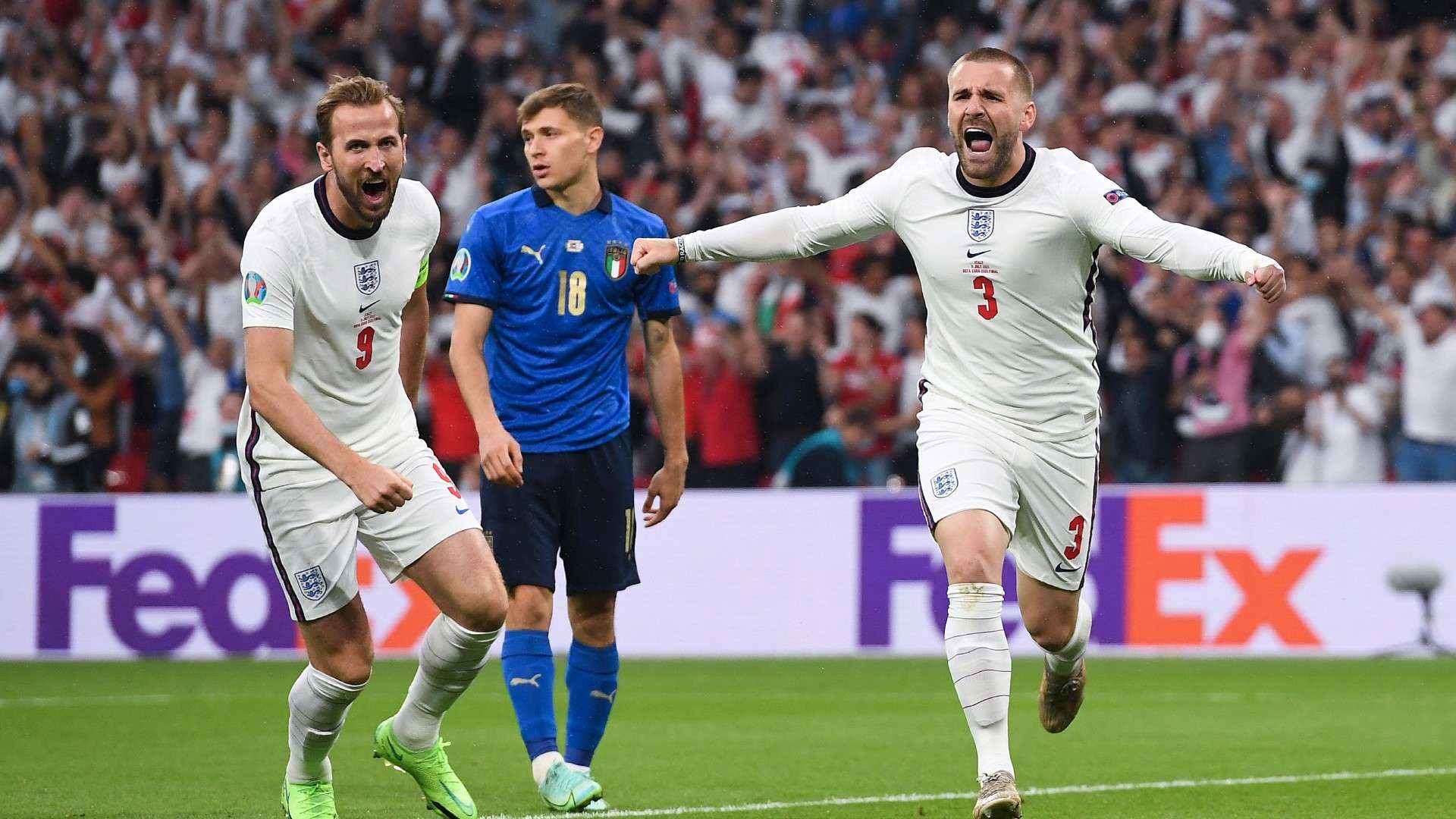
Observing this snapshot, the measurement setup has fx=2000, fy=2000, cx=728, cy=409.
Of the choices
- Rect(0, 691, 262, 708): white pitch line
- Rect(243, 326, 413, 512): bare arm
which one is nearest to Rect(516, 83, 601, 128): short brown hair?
Rect(243, 326, 413, 512): bare arm

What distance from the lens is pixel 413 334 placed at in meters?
6.91

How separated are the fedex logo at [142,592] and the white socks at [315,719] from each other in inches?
300

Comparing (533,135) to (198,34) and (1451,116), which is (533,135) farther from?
(198,34)

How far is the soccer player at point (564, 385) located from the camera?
7.44 meters

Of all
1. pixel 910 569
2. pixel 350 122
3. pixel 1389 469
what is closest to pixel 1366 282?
pixel 1389 469

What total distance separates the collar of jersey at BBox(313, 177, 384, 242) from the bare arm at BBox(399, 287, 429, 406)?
18.1 inches

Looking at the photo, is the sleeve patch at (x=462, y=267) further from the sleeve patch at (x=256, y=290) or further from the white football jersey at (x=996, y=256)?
the sleeve patch at (x=256, y=290)

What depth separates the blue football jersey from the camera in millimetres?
7484

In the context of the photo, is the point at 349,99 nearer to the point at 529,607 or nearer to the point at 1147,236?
the point at 529,607

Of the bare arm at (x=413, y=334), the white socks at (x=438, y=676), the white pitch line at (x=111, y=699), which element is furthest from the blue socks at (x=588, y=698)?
the white pitch line at (x=111, y=699)

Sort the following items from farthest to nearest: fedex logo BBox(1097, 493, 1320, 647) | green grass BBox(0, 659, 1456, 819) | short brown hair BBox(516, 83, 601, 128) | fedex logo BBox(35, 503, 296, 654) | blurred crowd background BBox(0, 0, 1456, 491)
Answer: blurred crowd background BBox(0, 0, 1456, 491), fedex logo BBox(35, 503, 296, 654), fedex logo BBox(1097, 493, 1320, 647), short brown hair BBox(516, 83, 601, 128), green grass BBox(0, 659, 1456, 819)

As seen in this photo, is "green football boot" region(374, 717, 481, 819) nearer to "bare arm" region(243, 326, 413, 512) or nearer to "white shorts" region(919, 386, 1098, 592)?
"bare arm" region(243, 326, 413, 512)

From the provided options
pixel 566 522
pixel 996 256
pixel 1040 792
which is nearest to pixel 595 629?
pixel 566 522

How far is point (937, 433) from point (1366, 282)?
9.49 metres
